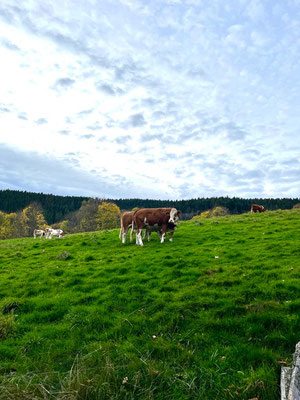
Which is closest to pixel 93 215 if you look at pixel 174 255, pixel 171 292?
pixel 174 255

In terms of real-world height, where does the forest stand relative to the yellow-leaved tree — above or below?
above

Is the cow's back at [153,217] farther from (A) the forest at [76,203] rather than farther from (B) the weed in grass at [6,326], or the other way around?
(A) the forest at [76,203]

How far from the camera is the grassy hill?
443 centimetres

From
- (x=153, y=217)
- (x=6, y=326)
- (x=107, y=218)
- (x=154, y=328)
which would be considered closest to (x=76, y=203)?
(x=107, y=218)

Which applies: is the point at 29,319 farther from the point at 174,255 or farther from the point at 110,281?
the point at 174,255

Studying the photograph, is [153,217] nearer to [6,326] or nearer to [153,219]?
[153,219]

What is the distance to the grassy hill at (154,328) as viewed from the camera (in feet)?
14.5

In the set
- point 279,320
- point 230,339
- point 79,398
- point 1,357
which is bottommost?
point 1,357

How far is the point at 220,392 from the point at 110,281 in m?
6.95

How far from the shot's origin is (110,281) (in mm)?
10641

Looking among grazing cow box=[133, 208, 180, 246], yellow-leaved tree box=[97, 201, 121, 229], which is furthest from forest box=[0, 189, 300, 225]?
grazing cow box=[133, 208, 180, 246]

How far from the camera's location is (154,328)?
21.5 feet

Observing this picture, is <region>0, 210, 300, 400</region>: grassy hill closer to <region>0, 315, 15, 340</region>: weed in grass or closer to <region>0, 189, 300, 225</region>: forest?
<region>0, 315, 15, 340</region>: weed in grass

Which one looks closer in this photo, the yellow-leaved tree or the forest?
the yellow-leaved tree
